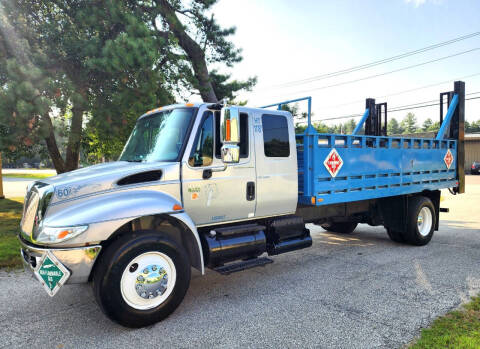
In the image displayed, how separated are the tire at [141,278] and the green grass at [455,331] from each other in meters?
2.46

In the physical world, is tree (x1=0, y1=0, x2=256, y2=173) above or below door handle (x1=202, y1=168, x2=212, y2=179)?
above

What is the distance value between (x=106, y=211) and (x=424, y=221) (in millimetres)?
6761

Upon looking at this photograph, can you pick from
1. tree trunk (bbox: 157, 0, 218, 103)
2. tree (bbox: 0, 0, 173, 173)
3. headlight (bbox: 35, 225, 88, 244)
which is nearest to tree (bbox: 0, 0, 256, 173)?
tree (bbox: 0, 0, 173, 173)

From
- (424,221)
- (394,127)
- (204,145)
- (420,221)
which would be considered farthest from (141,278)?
(394,127)

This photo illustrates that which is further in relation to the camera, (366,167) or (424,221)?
Result: (424,221)

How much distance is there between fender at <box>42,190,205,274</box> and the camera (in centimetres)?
337

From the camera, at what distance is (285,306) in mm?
4148

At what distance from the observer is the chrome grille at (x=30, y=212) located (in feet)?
12.0

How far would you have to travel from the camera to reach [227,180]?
4.48m

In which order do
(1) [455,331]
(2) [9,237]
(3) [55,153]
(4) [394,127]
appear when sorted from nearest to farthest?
(1) [455,331] < (2) [9,237] < (3) [55,153] < (4) [394,127]

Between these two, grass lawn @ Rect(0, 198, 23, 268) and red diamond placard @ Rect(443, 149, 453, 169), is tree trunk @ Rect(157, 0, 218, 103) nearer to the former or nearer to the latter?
grass lawn @ Rect(0, 198, 23, 268)

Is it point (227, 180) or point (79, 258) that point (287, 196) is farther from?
point (79, 258)

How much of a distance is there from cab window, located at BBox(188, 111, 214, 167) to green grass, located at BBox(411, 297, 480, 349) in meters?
2.91

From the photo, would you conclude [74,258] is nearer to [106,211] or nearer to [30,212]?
[106,211]
